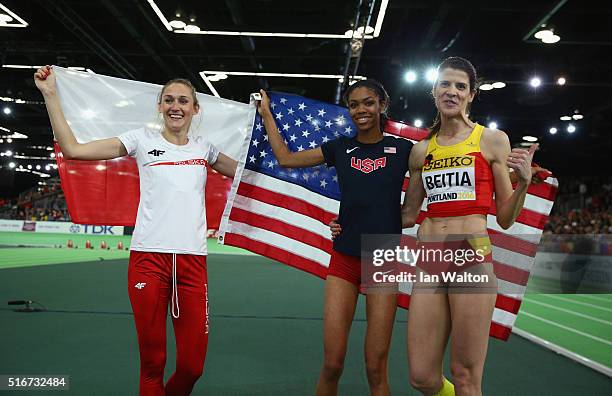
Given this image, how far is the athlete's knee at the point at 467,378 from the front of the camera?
2586 millimetres

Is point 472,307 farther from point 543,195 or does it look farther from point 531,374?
point 531,374

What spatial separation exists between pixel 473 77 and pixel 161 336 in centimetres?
241

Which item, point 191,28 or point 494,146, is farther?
point 191,28

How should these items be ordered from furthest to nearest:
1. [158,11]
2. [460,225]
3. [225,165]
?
[158,11] → [225,165] → [460,225]

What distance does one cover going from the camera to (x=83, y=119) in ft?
13.6

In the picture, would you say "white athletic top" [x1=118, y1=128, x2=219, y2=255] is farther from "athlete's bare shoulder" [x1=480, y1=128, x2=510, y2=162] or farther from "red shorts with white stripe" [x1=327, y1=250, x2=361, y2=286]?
"athlete's bare shoulder" [x1=480, y1=128, x2=510, y2=162]

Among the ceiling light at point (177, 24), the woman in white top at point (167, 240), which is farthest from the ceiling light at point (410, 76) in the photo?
the woman in white top at point (167, 240)

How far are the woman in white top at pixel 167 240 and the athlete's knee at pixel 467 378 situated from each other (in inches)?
58.7

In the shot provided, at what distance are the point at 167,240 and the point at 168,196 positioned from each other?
267 millimetres

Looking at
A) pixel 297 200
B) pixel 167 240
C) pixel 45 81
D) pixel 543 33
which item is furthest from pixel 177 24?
pixel 167 240

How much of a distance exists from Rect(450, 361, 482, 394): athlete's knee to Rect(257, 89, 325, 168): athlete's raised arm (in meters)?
1.62

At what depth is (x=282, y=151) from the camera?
12.1 feet

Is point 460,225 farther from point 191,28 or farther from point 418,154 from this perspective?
point 191,28

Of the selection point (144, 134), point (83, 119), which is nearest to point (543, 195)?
point (144, 134)
